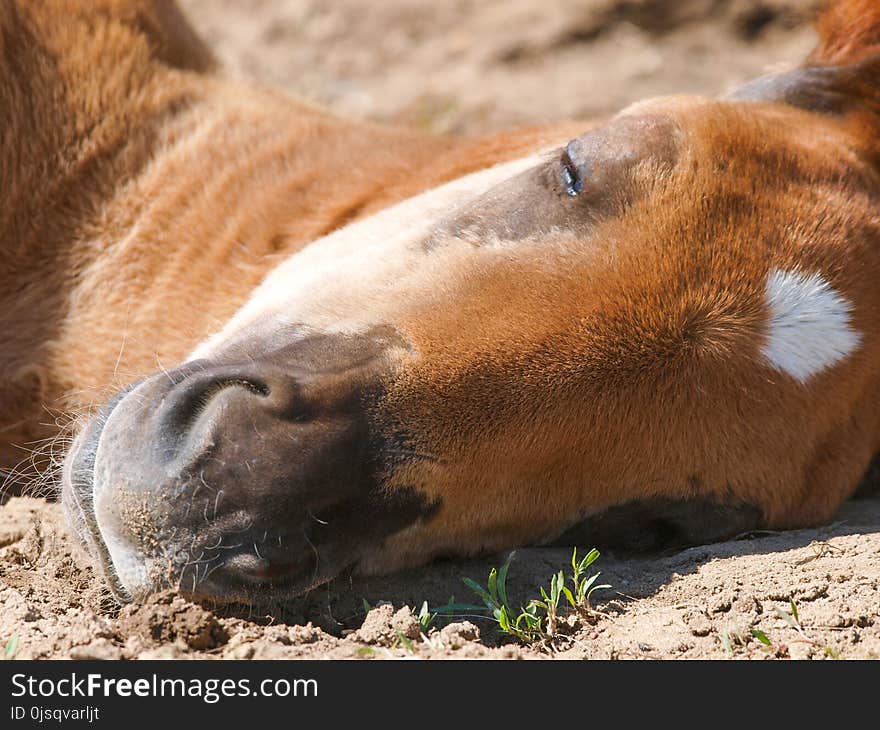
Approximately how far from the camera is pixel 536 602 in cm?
258

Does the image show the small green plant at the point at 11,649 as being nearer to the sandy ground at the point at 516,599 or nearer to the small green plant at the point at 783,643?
the sandy ground at the point at 516,599

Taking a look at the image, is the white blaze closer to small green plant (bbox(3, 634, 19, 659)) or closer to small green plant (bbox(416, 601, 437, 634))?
small green plant (bbox(416, 601, 437, 634))

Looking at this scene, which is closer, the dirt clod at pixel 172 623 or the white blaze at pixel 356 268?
the dirt clod at pixel 172 623

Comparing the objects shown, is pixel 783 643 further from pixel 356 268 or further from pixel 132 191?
pixel 132 191

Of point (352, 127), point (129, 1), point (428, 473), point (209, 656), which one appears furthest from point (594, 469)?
point (129, 1)

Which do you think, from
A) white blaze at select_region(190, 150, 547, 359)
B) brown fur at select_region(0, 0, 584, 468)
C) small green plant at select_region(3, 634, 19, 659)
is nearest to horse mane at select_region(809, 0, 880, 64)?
brown fur at select_region(0, 0, 584, 468)

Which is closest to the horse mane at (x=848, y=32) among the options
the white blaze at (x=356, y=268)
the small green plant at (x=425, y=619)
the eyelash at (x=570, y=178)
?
the white blaze at (x=356, y=268)

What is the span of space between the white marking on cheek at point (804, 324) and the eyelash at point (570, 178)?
0.52 m

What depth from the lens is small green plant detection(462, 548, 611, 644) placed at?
2.55 meters

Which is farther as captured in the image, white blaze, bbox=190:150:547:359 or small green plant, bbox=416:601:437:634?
white blaze, bbox=190:150:547:359

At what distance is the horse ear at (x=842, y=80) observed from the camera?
11.3 feet

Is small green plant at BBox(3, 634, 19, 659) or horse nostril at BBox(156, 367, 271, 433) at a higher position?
horse nostril at BBox(156, 367, 271, 433)

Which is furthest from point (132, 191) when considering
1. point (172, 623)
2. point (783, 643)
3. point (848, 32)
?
point (783, 643)

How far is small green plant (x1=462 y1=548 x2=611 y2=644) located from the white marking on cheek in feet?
2.19
